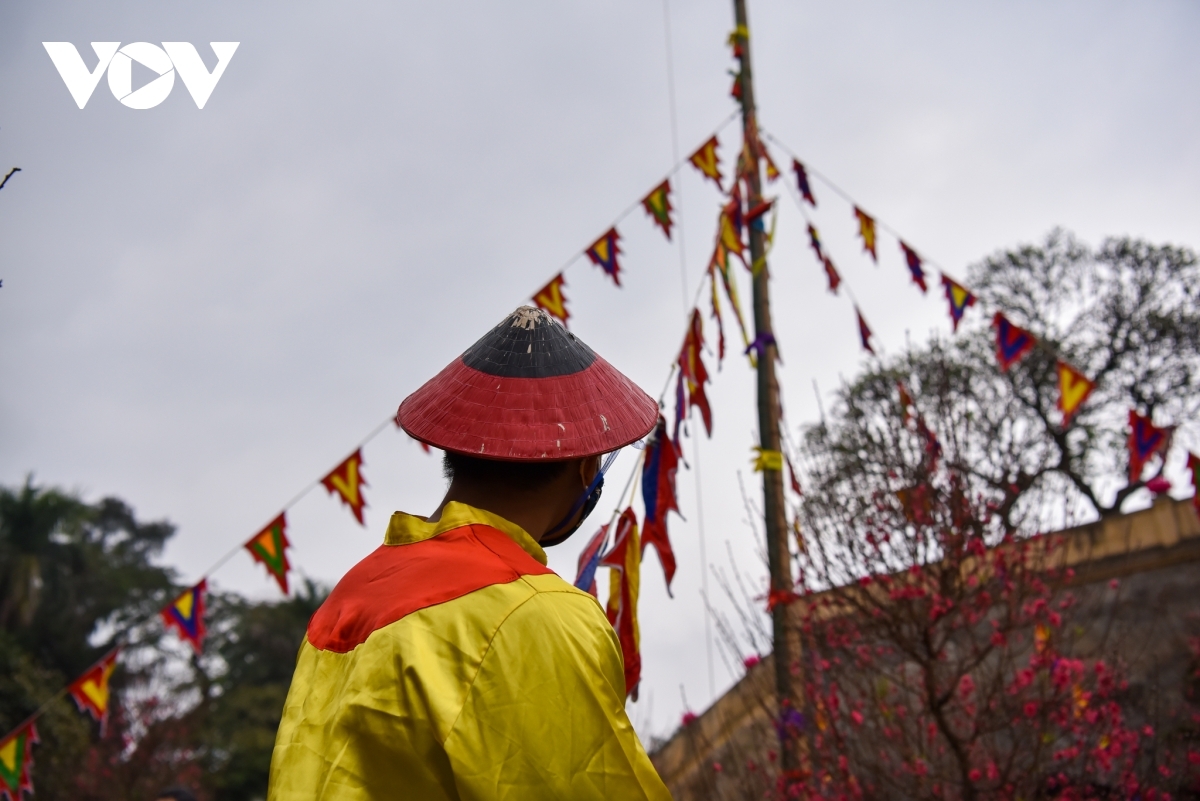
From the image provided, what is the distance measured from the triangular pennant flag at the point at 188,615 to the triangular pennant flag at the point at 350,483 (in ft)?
4.72

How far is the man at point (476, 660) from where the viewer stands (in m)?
1.35

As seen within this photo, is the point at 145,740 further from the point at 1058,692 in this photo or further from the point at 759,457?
the point at 1058,692

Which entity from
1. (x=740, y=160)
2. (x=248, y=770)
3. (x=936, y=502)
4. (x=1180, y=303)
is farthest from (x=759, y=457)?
(x=248, y=770)

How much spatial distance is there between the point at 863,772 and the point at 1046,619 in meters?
1.28

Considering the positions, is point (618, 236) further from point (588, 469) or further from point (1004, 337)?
point (588, 469)

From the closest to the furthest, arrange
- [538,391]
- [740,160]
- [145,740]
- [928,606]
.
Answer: [538,391] → [928,606] → [740,160] → [145,740]

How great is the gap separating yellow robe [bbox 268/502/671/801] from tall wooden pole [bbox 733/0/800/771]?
4087mm

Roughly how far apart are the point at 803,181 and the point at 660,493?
3900 mm

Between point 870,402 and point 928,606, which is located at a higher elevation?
point 870,402

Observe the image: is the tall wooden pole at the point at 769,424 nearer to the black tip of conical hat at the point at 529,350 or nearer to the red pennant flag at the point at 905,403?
the red pennant flag at the point at 905,403

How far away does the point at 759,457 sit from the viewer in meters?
5.96

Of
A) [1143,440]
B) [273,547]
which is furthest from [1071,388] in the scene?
[273,547]

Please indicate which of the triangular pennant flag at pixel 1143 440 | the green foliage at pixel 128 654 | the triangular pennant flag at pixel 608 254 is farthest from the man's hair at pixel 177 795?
the green foliage at pixel 128 654

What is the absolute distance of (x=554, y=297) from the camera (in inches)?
272
